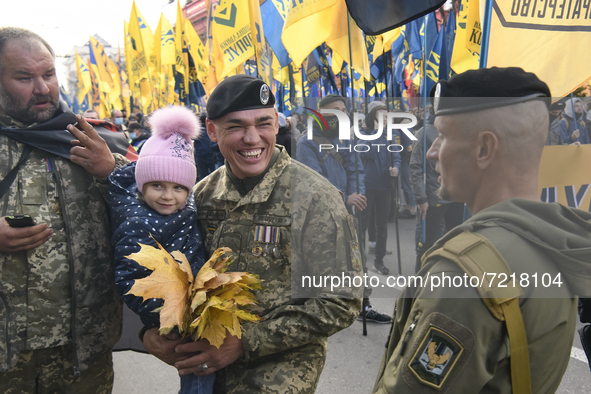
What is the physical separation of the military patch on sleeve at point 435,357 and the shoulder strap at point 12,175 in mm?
1766

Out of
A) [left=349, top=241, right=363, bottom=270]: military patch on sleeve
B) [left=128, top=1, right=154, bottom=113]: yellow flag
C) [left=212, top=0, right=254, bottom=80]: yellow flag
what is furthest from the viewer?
[left=128, top=1, right=154, bottom=113]: yellow flag

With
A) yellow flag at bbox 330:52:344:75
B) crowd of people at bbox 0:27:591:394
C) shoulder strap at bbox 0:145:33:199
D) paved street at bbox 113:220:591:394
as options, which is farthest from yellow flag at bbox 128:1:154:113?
shoulder strap at bbox 0:145:33:199

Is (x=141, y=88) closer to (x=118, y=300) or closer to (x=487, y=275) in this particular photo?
(x=118, y=300)

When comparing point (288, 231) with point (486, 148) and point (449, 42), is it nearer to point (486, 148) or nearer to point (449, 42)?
point (486, 148)

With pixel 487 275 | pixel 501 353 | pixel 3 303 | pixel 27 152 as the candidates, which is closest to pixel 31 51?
pixel 27 152

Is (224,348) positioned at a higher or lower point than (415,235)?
lower

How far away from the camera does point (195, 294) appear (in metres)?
1.24

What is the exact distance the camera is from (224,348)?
1.36m

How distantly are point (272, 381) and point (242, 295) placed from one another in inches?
15.0

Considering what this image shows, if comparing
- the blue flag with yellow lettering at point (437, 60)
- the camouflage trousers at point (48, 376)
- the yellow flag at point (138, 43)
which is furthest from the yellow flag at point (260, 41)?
the yellow flag at point (138, 43)

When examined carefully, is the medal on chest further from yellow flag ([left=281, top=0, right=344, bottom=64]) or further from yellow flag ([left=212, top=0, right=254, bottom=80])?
yellow flag ([left=212, top=0, right=254, bottom=80])

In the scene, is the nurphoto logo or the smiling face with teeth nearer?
the nurphoto logo

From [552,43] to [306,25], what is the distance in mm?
2648

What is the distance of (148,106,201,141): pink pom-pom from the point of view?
1.71 meters
